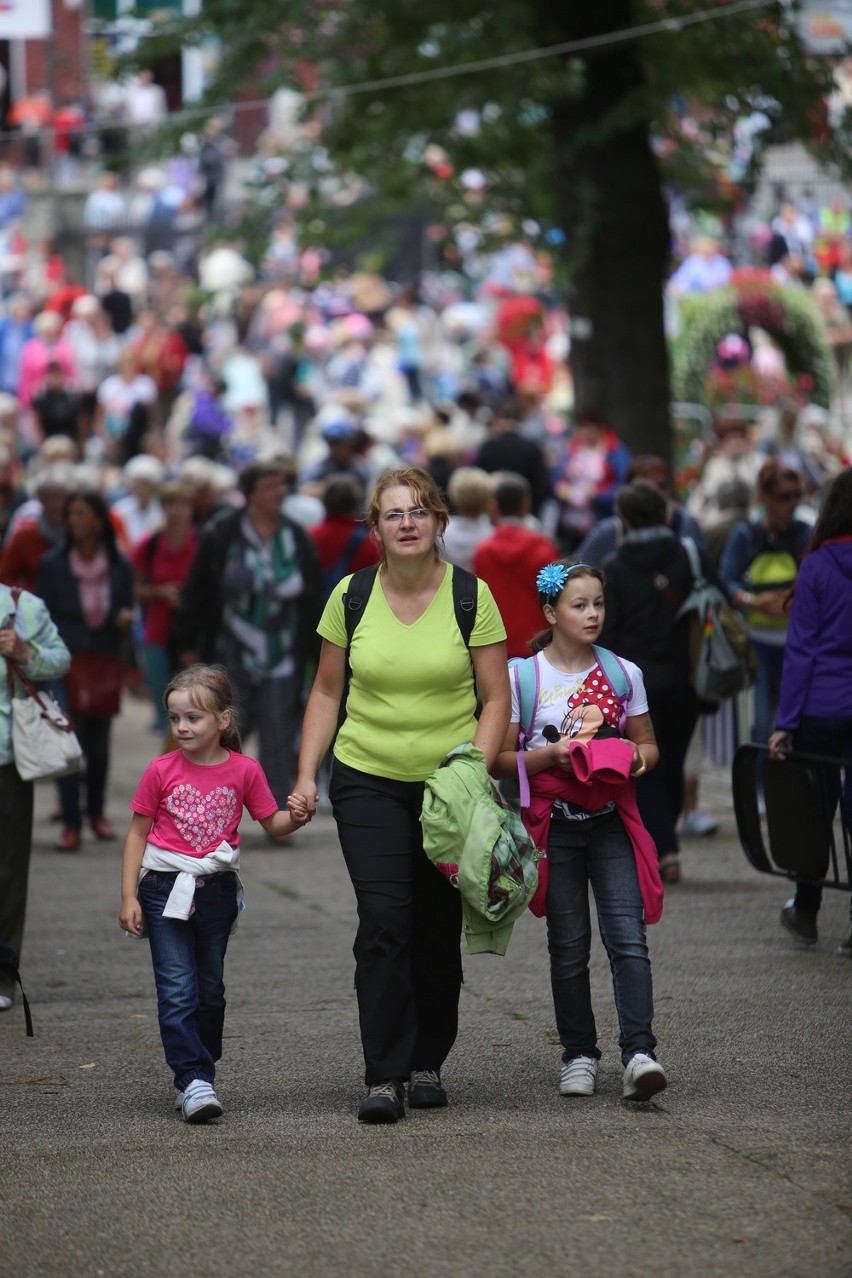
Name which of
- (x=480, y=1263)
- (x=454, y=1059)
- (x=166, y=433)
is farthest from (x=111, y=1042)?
(x=166, y=433)

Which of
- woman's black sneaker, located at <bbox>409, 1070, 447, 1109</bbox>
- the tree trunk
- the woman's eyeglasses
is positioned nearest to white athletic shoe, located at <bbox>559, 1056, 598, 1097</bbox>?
woman's black sneaker, located at <bbox>409, 1070, 447, 1109</bbox>

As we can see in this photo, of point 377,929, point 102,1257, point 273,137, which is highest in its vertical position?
point 273,137

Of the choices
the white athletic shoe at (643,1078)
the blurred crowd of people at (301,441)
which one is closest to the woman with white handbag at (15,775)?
the blurred crowd of people at (301,441)

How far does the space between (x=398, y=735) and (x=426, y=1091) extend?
1018 millimetres

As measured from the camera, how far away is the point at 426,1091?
5.98 meters

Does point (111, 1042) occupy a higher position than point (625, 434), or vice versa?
point (625, 434)

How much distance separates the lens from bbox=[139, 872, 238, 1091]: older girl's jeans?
5852 millimetres

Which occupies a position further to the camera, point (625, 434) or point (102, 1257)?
point (625, 434)

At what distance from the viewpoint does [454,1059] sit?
21.6 feet

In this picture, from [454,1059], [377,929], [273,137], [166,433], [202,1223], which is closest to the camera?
[202,1223]

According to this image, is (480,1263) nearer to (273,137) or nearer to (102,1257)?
(102,1257)

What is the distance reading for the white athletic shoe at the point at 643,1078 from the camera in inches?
227

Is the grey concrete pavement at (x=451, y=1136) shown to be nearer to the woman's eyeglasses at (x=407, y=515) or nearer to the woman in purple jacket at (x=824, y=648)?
the woman in purple jacket at (x=824, y=648)

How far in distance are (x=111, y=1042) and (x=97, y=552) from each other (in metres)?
4.74
